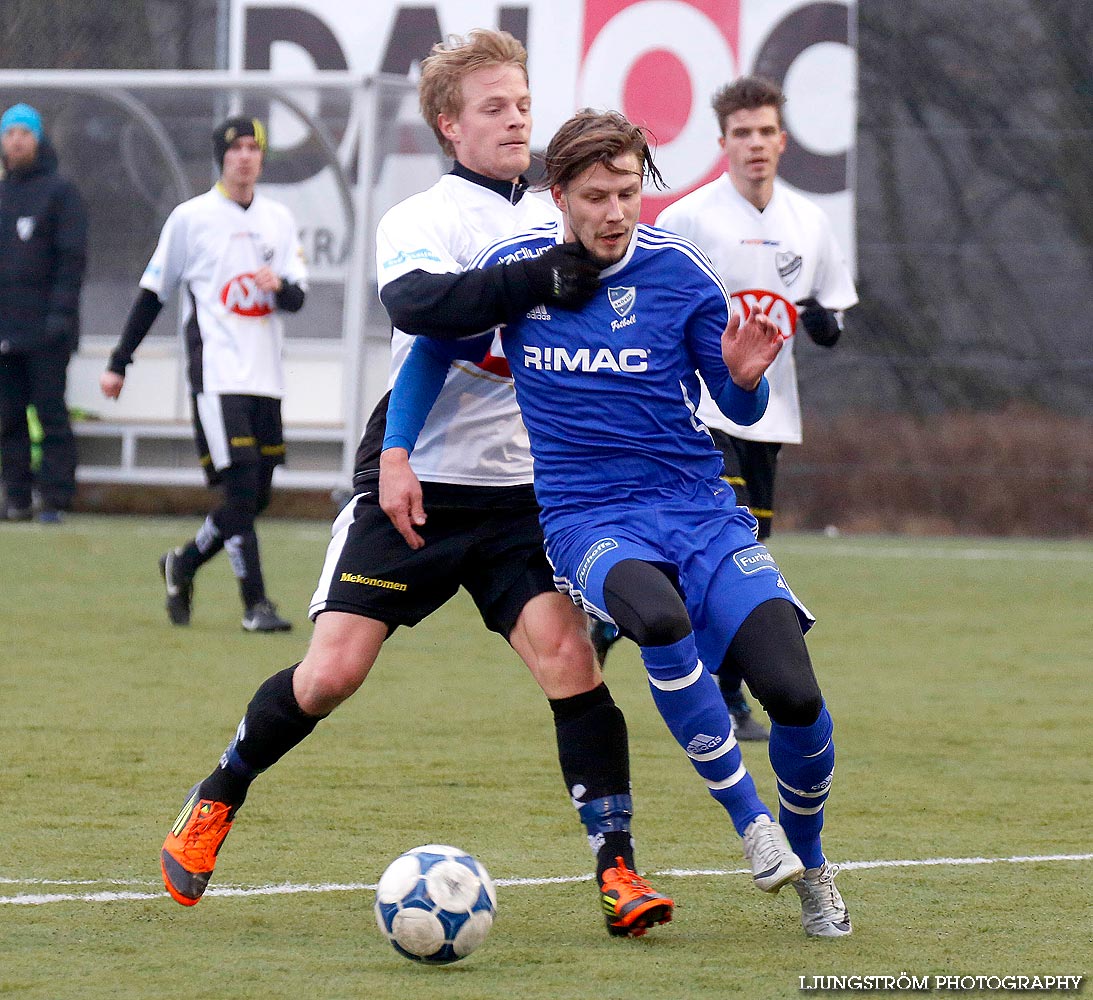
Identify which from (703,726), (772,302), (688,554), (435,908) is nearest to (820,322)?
(772,302)

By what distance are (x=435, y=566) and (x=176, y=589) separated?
4.85 metres

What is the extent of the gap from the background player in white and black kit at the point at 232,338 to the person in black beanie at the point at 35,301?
4.48 m

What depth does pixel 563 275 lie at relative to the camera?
412 cm

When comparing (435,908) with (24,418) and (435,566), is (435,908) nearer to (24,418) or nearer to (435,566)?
(435,566)

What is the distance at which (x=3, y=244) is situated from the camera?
13695 mm

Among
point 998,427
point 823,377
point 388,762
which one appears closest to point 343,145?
point 823,377

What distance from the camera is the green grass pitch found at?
381cm

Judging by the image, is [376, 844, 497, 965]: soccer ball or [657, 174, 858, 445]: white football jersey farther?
[657, 174, 858, 445]: white football jersey

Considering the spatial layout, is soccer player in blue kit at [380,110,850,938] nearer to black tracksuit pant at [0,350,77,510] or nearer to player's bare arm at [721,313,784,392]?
player's bare arm at [721,313,784,392]

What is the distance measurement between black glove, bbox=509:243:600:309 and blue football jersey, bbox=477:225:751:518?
0.05 m

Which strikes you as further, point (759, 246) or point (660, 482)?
point (759, 246)

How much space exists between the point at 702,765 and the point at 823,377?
1091cm

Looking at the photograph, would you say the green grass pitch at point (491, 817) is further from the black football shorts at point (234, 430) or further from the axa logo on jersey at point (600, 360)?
the axa logo on jersey at point (600, 360)

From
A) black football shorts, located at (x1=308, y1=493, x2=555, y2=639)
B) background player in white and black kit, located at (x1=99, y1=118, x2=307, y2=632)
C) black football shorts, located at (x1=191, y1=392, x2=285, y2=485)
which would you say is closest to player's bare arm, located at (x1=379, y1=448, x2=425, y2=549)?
black football shorts, located at (x1=308, y1=493, x2=555, y2=639)
